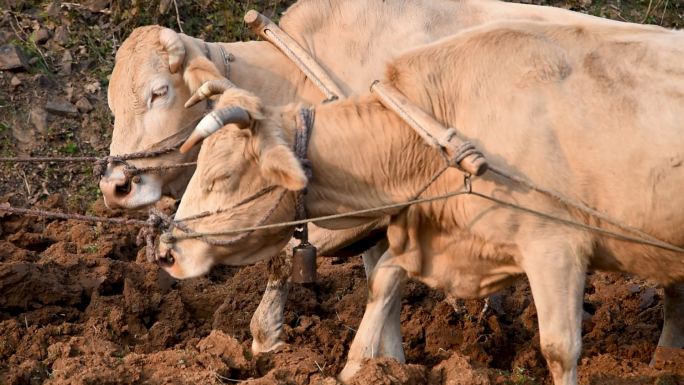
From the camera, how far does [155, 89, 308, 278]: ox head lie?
500 cm

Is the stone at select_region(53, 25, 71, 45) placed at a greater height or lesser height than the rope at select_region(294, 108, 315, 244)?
lesser

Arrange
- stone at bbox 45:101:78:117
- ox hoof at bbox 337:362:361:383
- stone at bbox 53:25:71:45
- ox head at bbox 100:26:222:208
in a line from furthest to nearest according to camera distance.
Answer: stone at bbox 53:25:71:45
stone at bbox 45:101:78:117
ox head at bbox 100:26:222:208
ox hoof at bbox 337:362:361:383

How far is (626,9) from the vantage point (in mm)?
12438

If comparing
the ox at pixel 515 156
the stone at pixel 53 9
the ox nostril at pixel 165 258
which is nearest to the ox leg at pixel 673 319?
the ox at pixel 515 156

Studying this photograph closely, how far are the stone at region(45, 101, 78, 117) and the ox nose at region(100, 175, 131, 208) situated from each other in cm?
378

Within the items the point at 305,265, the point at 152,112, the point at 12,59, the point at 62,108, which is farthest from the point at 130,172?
the point at 12,59

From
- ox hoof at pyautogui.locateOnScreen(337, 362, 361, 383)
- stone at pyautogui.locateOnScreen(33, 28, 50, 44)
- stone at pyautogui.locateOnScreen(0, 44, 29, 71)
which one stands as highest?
stone at pyautogui.locateOnScreen(33, 28, 50, 44)

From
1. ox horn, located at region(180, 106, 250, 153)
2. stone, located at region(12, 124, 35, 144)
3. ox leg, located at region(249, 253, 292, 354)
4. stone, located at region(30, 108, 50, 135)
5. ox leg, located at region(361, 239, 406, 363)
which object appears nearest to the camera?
ox horn, located at region(180, 106, 250, 153)

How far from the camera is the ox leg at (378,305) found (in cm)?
605

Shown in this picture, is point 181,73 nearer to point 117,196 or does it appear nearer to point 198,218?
point 117,196

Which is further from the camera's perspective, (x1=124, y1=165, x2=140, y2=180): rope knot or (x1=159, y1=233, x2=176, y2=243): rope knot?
(x1=124, y1=165, x2=140, y2=180): rope knot

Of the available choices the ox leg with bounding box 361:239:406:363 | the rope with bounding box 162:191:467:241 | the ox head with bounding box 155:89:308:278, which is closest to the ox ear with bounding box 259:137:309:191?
the ox head with bounding box 155:89:308:278

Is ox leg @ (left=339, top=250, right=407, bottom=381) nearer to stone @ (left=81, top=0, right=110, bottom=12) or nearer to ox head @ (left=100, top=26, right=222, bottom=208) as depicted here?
ox head @ (left=100, top=26, right=222, bottom=208)

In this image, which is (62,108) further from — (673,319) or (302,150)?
(673,319)
